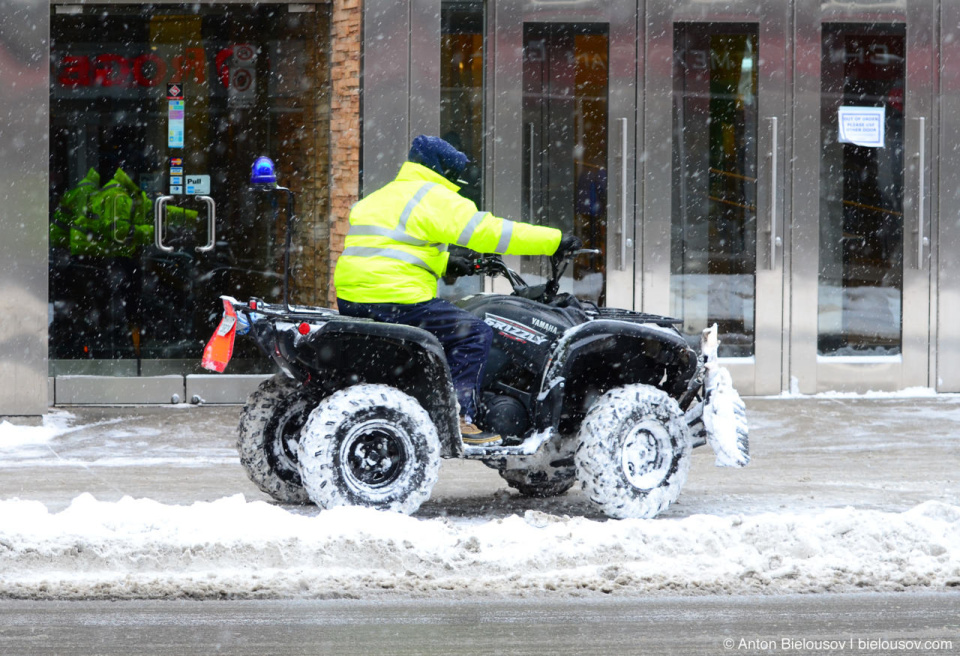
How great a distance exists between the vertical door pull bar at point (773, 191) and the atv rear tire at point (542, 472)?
5.33 metres

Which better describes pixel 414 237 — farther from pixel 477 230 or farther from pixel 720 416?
pixel 720 416

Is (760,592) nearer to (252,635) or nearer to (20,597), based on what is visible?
(252,635)

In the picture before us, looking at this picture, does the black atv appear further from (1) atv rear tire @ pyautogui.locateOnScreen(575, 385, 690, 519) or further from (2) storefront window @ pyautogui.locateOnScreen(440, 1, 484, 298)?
(2) storefront window @ pyautogui.locateOnScreen(440, 1, 484, 298)

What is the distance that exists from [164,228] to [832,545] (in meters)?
7.64

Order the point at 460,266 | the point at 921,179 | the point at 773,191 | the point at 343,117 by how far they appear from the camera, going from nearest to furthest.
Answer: the point at 460,266
the point at 343,117
the point at 773,191
the point at 921,179

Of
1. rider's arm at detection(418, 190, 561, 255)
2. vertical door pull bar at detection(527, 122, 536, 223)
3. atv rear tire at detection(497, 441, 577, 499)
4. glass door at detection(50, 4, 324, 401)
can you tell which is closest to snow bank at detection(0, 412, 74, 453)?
glass door at detection(50, 4, 324, 401)

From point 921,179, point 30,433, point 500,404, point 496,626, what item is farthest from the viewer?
point 921,179

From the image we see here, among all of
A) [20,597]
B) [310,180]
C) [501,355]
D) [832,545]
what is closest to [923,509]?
[832,545]

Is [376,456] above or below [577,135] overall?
below

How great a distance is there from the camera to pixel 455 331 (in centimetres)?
762

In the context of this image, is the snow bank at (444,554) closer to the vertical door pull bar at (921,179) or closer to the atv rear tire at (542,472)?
the atv rear tire at (542,472)

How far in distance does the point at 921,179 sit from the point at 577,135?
3.09m

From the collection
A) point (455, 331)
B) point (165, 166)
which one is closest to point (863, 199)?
point (165, 166)

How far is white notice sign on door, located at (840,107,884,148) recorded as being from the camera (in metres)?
13.5
